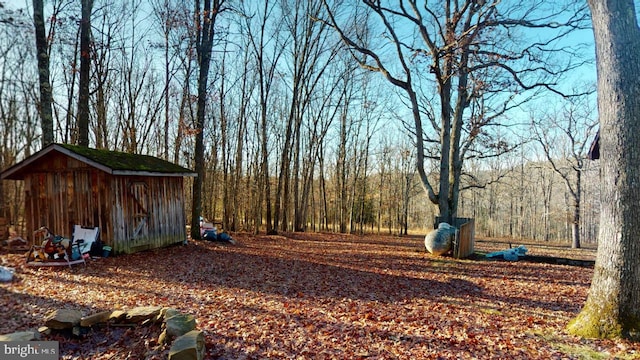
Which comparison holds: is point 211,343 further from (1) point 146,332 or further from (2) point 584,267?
(2) point 584,267

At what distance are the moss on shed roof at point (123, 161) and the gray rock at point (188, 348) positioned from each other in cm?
738

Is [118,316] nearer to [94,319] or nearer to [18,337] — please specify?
[94,319]

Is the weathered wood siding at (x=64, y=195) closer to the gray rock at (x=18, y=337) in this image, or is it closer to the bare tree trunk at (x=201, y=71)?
the bare tree trunk at (x=201, y=71)

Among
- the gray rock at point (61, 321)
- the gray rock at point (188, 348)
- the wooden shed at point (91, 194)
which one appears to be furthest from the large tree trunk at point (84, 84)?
the gray rock at point (188, 348)

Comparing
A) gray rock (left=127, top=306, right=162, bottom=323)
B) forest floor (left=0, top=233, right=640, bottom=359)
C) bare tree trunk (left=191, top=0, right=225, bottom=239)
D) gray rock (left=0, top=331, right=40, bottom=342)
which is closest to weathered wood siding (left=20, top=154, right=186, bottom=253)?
forest floor (left=0, top=233, right=640, bottom=359)

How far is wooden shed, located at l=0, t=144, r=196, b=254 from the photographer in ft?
31.6

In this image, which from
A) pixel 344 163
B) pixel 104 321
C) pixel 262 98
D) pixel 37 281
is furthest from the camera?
pixel 344 163

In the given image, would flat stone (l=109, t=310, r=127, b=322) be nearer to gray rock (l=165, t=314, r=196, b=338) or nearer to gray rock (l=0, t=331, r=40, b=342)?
gray rock (l=0, t=331, r=40, b=342)

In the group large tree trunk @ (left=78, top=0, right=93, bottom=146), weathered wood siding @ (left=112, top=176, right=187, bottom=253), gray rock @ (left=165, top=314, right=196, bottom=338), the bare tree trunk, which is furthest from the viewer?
the bare tree trunk

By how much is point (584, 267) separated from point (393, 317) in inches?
317

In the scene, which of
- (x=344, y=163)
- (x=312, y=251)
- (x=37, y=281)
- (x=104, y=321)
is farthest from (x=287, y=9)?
(x=104, y=321)

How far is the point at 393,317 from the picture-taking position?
5125 millimetres

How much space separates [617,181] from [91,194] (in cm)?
1207

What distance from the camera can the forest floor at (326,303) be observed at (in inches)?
155
